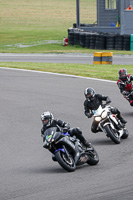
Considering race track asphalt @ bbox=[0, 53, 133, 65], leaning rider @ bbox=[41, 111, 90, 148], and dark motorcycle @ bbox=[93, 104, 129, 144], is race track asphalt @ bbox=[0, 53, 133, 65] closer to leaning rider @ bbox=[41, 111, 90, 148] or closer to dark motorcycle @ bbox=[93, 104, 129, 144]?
dark motorcycle @ bbox=[93, 104, 129, 144]

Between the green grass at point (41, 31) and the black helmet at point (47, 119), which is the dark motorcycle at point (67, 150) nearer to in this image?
the black helmet at point (47, 119)

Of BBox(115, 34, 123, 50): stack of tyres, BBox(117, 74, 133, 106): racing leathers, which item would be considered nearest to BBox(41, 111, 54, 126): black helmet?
BBox(117, 74, 133, 106): racing leathers

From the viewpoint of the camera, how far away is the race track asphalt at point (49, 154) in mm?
7583

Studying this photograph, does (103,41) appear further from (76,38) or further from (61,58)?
(76,38)

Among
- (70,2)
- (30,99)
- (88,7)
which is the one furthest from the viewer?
(70,2)

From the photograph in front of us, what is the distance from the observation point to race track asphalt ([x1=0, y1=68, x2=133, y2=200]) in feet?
24.9

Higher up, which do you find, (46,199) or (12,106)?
(46,199)

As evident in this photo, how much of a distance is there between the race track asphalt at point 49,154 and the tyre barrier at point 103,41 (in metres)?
12.7

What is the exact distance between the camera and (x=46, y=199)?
7.23 meters

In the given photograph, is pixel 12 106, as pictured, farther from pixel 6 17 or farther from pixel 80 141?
pixel 6 17

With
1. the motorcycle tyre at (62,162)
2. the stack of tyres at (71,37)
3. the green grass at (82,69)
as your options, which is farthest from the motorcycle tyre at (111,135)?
the stack of tyres at (71,37)

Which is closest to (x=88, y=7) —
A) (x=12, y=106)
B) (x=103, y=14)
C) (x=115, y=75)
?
(x=103, y=14)

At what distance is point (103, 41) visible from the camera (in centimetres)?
3328

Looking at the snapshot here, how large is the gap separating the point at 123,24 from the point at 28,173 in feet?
91.8
